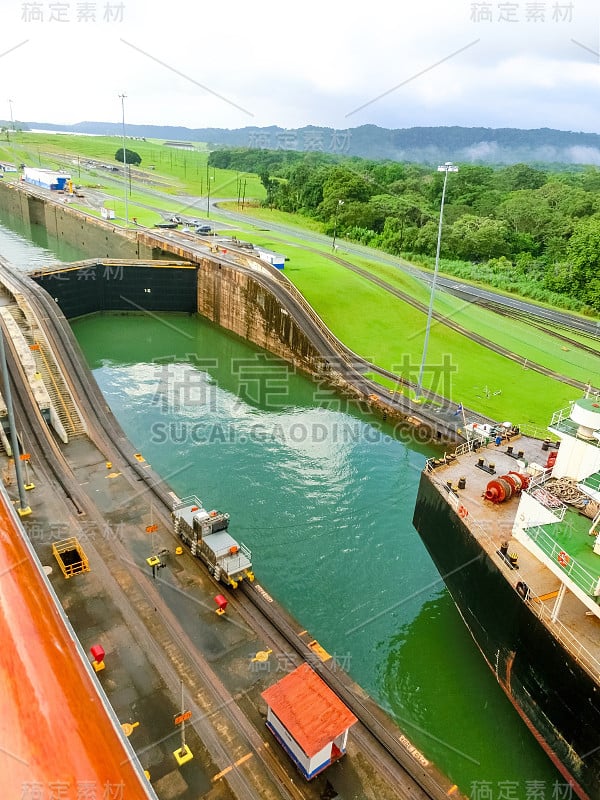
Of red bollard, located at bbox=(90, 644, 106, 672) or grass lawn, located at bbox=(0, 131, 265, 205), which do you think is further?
grass lawn, located at bbox=(0, 131, 265, 205)

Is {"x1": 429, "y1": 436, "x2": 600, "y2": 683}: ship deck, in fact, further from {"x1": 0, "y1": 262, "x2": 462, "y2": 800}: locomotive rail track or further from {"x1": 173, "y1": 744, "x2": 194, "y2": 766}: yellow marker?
{"x1": 173, "y1": 744, "x2": 194, "y2": 766}: yellow marker

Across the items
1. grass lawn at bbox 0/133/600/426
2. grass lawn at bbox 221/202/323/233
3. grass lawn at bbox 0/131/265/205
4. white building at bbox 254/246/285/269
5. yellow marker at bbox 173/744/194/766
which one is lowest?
yellow marker at bbox 173/744/194/766

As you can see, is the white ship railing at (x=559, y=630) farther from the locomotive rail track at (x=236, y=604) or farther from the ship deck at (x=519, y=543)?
the locomotive rail track at (x=236, y=604)

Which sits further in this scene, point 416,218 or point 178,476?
→ point 416,218

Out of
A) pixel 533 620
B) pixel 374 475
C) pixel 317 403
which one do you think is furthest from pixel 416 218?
pixel 533 620

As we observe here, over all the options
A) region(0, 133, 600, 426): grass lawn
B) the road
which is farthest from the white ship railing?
the road

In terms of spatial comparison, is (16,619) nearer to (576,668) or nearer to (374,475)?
(576,668)
